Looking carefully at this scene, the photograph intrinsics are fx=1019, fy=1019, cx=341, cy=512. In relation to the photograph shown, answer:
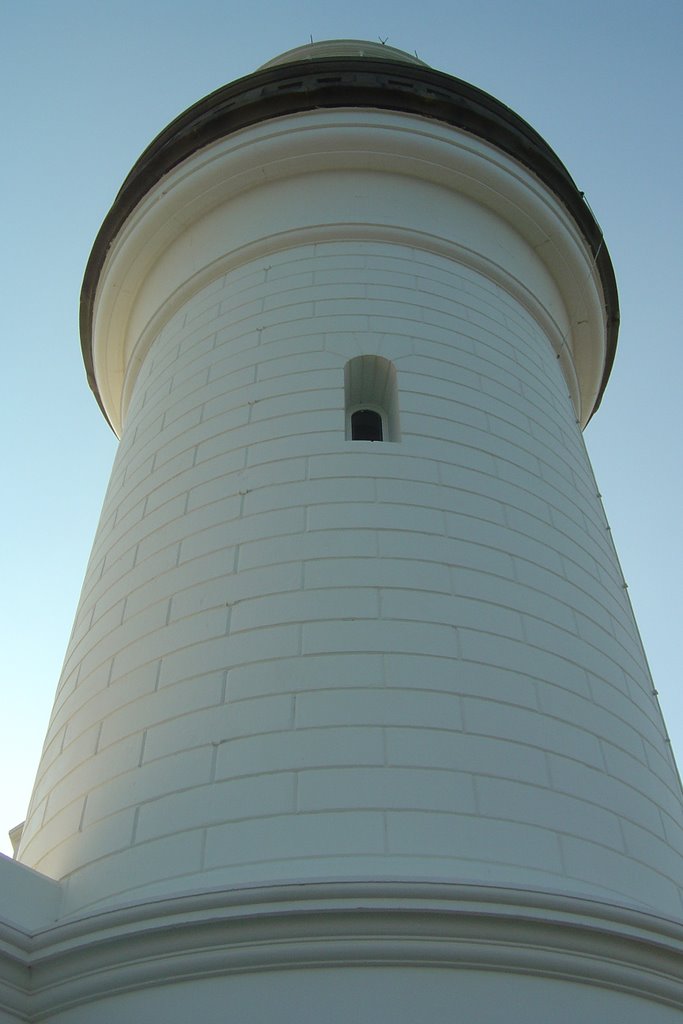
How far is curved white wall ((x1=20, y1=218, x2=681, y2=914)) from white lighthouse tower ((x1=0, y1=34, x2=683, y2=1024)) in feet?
0.07

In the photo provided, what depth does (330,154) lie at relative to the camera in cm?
881

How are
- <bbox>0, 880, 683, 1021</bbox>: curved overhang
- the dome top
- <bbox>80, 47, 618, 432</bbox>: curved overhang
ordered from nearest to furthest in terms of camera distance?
<bbox>0, 880, 683, 1021</bbox>: curved overhang → <bbox>80, 47, 618, 432</bbox>: curved overhang → the dome top

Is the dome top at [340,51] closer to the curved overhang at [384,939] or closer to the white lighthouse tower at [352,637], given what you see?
the white lighthouse tower at [352,637]

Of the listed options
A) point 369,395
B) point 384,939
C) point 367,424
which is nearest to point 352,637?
point 384,939

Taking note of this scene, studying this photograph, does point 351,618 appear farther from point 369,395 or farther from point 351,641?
point 369,395

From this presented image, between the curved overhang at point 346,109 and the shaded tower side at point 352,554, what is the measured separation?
0.03m

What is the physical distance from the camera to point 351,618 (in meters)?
5.42

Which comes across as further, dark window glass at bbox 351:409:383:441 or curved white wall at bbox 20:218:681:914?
dark window glass at bbox 351:409:383:441

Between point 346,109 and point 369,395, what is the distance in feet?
10.6

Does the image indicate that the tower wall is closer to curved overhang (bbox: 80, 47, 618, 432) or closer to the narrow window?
the narrow window

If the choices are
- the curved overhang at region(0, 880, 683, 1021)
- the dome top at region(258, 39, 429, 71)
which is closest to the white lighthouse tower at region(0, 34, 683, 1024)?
the curved overhang at region(0, 880, 683, 1021)

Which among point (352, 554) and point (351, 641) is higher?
point (352, 554)

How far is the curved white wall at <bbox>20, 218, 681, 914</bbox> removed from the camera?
4750mm

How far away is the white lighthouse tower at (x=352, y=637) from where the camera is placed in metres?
4.21
